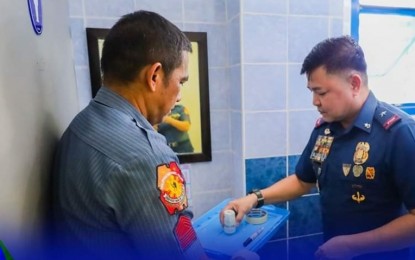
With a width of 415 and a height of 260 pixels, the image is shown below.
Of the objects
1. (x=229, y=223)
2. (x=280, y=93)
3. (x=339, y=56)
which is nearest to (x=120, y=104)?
(x=229, y=223)

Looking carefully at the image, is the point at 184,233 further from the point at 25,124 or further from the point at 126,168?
the point at 25,124

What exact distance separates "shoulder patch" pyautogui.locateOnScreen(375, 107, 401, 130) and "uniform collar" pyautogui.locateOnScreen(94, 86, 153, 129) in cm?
76

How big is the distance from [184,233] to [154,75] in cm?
33

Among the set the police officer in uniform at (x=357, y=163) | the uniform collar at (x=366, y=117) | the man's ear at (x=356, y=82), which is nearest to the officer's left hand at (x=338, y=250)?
the police officer in uniform at (x=357, y=163)

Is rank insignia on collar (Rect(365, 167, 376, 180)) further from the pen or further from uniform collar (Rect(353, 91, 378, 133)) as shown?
the pen

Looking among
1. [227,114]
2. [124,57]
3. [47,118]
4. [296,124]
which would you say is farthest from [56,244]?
[296,124]

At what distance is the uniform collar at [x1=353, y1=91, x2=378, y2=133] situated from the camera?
3.06 ft

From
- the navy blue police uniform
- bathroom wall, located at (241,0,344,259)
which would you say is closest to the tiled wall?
bathroom wall, located at (241,0,344,259)

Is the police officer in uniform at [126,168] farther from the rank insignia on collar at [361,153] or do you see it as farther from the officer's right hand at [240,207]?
the rank insignia on collar at [361,153]

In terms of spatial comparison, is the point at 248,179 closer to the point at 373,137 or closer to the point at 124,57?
the point at 373,137

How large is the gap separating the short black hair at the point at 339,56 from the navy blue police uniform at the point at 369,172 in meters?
0.13

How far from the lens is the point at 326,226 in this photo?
1.05 meters

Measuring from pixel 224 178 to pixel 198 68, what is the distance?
23.0 inches

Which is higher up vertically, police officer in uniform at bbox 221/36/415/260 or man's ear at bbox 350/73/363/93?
man's ear at bbox 350/73/363/93
